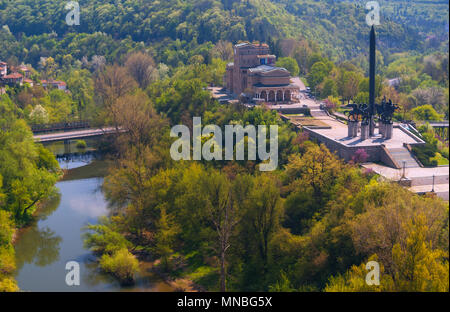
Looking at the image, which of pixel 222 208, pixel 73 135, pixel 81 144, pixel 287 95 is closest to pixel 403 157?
pixel 222 208

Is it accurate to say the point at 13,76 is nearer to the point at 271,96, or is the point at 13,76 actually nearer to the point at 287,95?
the point at 271,96

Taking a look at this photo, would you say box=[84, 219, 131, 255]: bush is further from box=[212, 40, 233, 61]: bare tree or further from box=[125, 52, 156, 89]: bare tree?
box=[212, 40, 233, 61]: bare tree

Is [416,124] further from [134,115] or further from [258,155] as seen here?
[134,115]

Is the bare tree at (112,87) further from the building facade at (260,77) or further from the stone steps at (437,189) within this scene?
the stone steps at (437,189)

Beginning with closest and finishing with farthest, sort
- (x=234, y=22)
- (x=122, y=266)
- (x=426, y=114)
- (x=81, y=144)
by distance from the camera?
(x=122, y=266) → (x=426, y=114) → (x=81, y=144) → (x=234, y=22)

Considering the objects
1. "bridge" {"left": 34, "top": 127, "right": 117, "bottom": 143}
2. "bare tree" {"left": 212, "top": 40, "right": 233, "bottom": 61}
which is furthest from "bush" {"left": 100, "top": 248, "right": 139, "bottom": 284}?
"bare tree" {"left": 212, "top": 40, "right": 233, "bottom": 61}

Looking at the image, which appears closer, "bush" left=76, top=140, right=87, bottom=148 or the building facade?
the building facade

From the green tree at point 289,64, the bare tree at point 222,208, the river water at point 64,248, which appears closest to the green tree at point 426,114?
the bare tree at point 222,208
